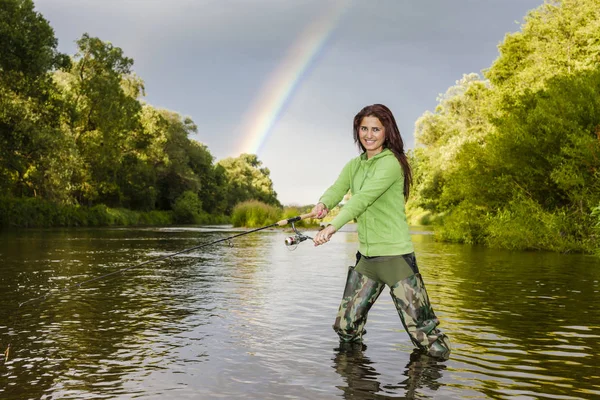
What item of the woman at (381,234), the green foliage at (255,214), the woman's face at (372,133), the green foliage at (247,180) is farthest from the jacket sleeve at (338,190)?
the green foliage at (247,180)

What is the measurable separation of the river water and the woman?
336mm

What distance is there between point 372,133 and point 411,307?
69.7 inches

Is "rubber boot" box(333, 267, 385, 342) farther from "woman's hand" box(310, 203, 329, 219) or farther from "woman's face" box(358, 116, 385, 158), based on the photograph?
"woman's face" box(358, 116, 385, 158)

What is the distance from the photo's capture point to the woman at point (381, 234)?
6.19 meters

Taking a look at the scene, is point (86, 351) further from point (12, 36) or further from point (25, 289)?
point (12, 36)

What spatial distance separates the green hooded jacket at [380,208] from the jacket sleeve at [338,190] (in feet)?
0.10

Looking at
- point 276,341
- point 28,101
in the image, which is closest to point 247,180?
point 28,101

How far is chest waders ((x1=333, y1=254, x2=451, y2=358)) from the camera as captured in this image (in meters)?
6.17

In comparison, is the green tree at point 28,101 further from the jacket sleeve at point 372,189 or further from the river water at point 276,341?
the jacket sleeve at point 372,189

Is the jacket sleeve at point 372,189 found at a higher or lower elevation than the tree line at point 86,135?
lower

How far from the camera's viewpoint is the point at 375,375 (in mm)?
5621

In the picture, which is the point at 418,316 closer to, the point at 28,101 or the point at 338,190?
the point at 338,190

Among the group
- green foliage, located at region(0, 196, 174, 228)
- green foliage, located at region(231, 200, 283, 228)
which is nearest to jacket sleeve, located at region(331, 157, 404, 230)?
green foliage, located at region(231, 200, 283, 228)

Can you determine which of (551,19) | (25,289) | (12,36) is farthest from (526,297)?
(12,36)
